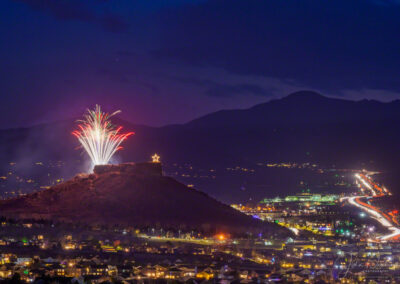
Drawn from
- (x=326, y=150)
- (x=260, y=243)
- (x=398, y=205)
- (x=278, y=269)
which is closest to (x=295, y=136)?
(x=326, y=150)

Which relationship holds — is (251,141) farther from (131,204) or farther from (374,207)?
(131,204)

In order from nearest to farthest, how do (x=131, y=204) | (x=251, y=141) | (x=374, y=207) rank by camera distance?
(x=131, y=204)
(x=374, y=207)
(x=251, y=141)

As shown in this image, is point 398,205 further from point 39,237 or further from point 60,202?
point 39,237

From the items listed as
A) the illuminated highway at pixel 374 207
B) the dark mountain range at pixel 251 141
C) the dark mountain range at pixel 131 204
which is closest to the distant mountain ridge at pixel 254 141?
the dark mountain range at pixel 251 141

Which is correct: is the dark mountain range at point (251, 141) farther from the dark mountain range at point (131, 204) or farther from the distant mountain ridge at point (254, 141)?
the dark mountain range at point (131, 204)

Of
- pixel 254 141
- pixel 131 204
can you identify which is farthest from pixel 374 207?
pixel 254 141

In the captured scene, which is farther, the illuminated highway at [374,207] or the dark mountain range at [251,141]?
the dark mountain range at [251,141]
